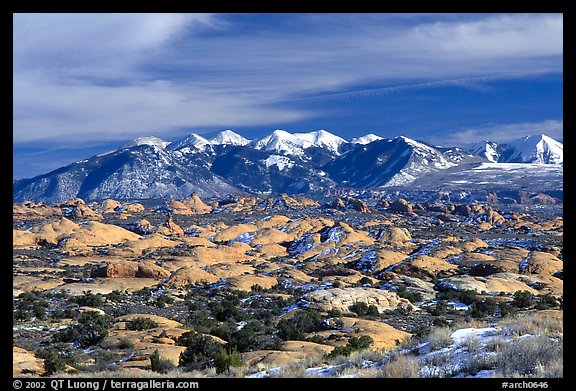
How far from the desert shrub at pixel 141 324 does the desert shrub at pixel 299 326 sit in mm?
6163

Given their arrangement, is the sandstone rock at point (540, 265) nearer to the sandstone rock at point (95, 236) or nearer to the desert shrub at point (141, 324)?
the desert shrub at point (141, 324)

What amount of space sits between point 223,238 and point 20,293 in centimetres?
5916

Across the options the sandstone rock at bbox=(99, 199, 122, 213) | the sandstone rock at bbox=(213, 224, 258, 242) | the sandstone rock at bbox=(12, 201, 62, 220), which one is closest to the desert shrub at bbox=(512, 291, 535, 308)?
the sandstone rock at bbox=(213, 224, 258, 242)

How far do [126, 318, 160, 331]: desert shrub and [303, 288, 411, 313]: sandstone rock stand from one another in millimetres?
9180

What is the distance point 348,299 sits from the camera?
3055 centimetres

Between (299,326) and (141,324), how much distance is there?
756 centimetres

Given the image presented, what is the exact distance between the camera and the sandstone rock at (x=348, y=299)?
29.1 m

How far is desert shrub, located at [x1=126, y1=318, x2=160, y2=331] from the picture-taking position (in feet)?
76.3

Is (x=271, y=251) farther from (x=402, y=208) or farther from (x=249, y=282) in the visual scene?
(x=402, y=208)

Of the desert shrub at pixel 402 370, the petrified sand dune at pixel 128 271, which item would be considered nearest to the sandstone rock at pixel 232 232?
the petrified sand dune at pixel 128 271

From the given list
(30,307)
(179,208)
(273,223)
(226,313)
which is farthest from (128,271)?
(179,208)

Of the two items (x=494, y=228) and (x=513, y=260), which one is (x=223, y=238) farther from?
(x=494, y=228)
